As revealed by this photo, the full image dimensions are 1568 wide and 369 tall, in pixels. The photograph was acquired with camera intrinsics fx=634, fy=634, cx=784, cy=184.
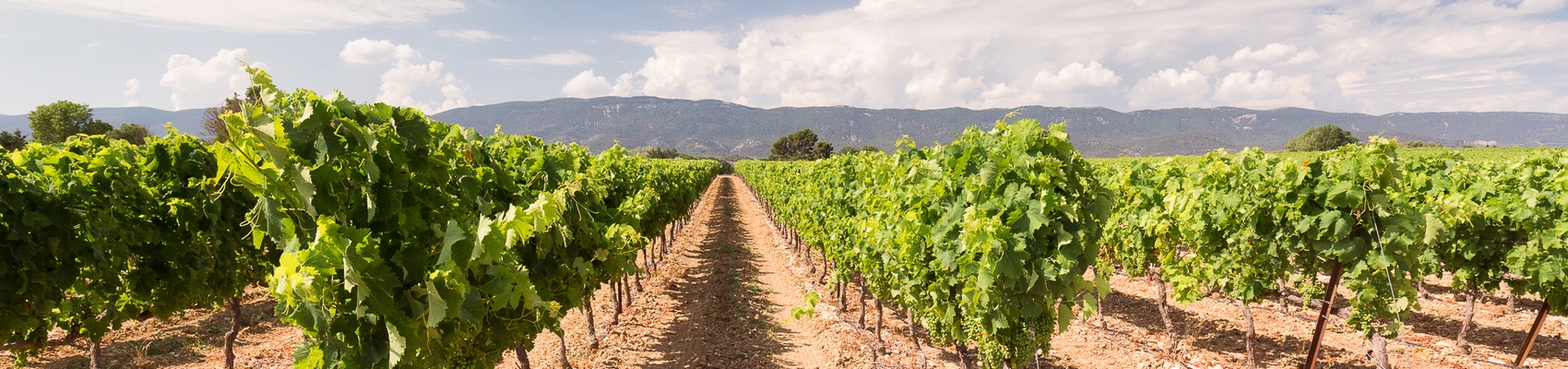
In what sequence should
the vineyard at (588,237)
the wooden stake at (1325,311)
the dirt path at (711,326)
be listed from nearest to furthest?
1. the vineyard at (588,237)
2. the wooden stake at (1325,311)
3. the dirt path at (711,326)

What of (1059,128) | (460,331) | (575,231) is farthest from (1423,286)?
(460,331)

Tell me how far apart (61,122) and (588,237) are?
63.4 m

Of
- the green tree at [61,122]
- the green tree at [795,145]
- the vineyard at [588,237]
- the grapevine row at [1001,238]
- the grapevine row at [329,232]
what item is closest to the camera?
the grapevine row at [329,232]

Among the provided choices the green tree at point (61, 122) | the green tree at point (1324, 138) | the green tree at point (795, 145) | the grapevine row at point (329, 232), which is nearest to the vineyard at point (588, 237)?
the grapevine row at point (329, 232)

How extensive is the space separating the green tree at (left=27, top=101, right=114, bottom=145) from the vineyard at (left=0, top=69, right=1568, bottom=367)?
56.0 metres

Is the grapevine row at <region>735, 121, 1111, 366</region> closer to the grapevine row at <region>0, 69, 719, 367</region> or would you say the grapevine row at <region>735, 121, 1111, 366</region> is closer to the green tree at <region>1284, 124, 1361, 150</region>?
the grapevine row at <region>0, 69, 719, 367</region>

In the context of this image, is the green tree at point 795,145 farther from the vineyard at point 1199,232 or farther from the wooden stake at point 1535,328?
the wooden stake at point 1535,328

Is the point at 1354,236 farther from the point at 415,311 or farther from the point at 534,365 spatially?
the point at 534,365

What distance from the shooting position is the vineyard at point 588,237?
2633 millimetres

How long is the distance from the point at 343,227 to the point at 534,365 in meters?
5.90

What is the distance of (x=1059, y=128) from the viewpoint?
488 cm

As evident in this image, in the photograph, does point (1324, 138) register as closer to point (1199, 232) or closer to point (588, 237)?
point (1199, 232)

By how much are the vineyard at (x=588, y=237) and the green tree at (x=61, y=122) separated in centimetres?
5604

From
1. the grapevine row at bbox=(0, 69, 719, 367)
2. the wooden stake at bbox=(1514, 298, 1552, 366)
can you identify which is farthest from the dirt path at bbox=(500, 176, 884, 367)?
the wooden stake at bbox=(1514, 298, 1552, 366)
